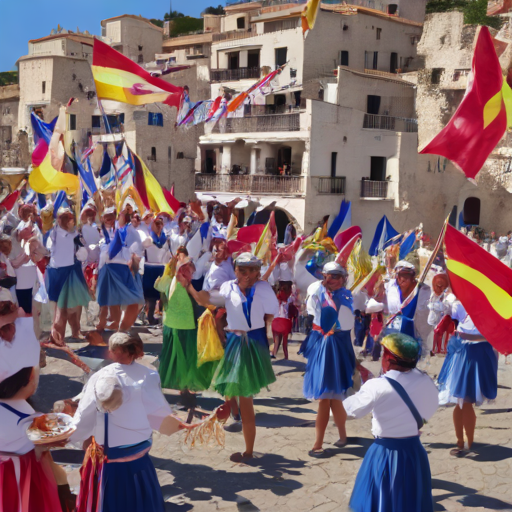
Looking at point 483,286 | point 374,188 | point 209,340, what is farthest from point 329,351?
point 374,188

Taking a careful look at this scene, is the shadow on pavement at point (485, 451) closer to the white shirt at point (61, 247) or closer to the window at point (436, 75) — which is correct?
the white shirt at point (61, 247)

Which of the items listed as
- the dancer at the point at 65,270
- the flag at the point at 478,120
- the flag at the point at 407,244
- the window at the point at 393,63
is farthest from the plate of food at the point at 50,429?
the window at the point at 393,63

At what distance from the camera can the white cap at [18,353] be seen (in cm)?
451

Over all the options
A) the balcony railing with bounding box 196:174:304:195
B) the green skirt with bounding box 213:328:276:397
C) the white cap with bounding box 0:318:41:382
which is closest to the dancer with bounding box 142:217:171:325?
the green skirt with bounding box 213:328:276:397

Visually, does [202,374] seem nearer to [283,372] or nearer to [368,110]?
[283,372]

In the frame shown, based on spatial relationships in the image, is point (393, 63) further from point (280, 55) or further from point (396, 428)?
point (396, 428)

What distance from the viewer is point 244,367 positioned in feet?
21.0

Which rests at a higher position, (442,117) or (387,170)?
(442,117)

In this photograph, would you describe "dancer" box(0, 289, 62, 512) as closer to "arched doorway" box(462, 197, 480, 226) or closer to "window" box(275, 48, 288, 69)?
"window" box(275, 48, 288, 69)

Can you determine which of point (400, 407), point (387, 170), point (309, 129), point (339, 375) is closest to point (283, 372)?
point (339, 375)

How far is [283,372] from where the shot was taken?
973cm

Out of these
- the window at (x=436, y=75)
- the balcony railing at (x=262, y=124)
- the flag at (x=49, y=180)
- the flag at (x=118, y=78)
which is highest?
the window at (x=436, y=75)

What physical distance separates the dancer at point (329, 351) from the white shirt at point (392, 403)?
81.5 inches

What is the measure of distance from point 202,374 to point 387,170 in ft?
92.7
